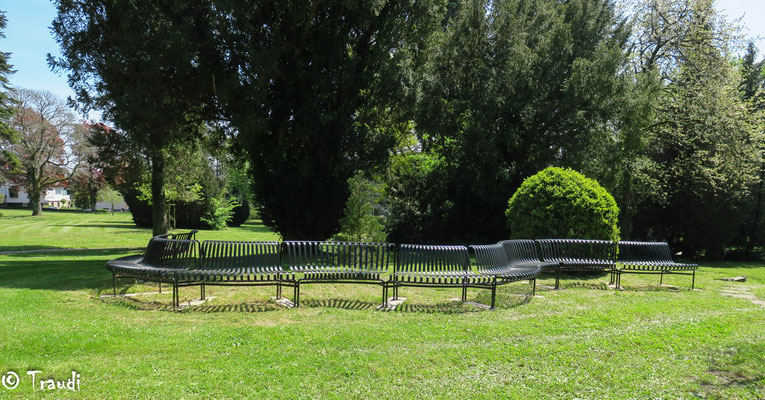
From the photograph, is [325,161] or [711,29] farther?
[711,29]

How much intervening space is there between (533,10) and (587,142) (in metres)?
6.40

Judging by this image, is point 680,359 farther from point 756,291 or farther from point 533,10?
point 533,10

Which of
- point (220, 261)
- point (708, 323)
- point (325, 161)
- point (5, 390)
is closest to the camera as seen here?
point (5, 390)

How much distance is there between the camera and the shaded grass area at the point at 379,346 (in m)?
3.66

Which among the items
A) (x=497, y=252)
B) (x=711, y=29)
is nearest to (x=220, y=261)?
(x=497, y=252)

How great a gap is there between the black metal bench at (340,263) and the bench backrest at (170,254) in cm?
157

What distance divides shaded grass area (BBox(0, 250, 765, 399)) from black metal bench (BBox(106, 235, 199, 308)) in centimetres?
40

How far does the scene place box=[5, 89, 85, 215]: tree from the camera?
34.3 meters

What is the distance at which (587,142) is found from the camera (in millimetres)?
15273

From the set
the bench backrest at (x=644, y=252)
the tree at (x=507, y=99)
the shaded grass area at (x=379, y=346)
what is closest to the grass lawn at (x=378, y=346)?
the shaded grass area at (x=379, y=346)

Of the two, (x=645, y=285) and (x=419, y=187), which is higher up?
(x=419, y=187)

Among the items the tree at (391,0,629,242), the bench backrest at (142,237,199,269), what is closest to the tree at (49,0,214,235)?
the bench backrest at (142,237,199,269)

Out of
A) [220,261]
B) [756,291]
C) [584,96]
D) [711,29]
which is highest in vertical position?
[711,29]

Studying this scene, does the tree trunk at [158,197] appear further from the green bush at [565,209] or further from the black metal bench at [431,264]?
the green bush at [565,209]
